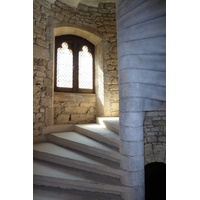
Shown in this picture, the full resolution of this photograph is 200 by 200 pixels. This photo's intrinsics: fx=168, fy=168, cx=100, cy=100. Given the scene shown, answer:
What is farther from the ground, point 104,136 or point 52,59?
point 52,59

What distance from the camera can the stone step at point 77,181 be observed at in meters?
2.26

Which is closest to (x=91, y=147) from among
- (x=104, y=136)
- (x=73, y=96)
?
(x=104, y=136)

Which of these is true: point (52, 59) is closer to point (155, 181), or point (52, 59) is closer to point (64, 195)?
point (64, 195)

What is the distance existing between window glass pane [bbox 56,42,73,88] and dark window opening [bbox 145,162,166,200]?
2729 mm

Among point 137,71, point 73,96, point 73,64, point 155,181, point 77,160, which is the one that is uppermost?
point 73,64

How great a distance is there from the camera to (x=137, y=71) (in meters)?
2.31

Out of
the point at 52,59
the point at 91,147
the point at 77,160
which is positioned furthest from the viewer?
the point at 52,59

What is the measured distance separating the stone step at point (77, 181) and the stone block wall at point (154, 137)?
0.70 metres

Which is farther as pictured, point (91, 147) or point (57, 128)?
point (57, 128)

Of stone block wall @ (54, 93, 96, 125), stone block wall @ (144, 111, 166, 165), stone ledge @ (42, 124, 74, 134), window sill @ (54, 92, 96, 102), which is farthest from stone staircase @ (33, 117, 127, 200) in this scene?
window sill @ (54, 92, 96, 102)

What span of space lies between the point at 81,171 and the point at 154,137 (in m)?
1.31

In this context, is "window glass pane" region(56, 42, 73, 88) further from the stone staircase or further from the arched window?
the stone staircase

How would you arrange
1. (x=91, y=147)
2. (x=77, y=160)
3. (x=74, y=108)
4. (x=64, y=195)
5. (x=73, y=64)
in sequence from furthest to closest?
(x=73, y=64) < (x=74, y=108) < (x=91, y=147) < (x=77, y=160) < (x=64, y=195)
